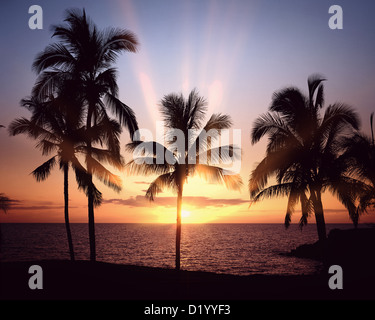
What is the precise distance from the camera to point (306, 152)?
1519cm

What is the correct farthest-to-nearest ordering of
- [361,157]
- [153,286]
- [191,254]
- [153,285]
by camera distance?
1. [191,254]
2. [361,157]
3. [153,285]
4. [153,286]

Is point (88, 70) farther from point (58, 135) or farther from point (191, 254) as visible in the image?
point (191, 254)

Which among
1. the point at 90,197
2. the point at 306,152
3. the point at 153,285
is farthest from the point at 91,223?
the point at 306,152

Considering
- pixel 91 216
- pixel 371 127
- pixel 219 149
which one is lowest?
pixel 91 216

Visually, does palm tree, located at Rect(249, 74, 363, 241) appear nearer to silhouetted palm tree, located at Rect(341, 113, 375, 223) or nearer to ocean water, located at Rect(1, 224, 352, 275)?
silhouetted palm tree, located at Rect(341, 113, 375, 223)

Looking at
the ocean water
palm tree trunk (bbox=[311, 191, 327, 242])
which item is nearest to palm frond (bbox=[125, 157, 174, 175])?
palm tree trunk (bbox=[311, 191, 327, 242])

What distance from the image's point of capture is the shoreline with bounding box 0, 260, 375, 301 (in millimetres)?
9969

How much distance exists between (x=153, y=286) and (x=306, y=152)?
9.74 m
